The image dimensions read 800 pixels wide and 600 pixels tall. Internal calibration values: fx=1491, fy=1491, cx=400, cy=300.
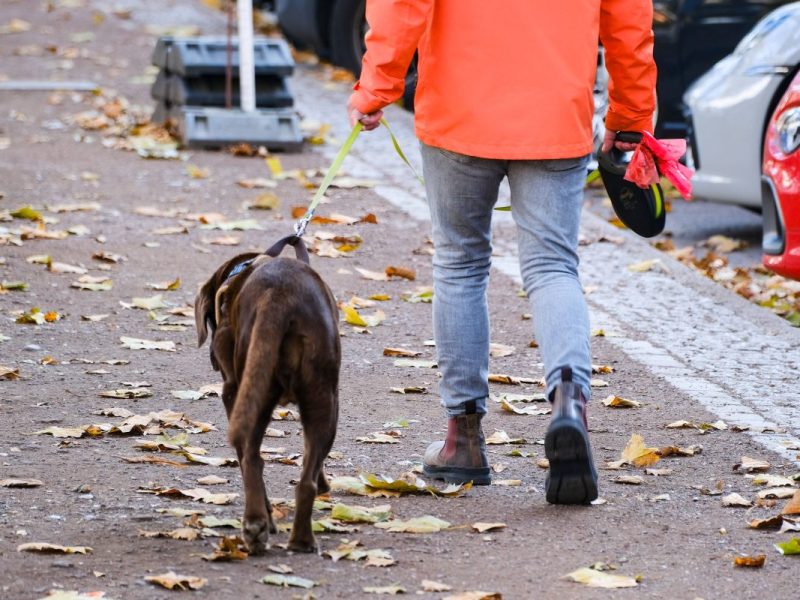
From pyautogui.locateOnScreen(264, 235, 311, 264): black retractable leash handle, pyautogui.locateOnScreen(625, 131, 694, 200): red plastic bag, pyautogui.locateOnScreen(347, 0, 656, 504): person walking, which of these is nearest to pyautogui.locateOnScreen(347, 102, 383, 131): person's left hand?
pyautogui.locateOnScreen(347, 0, 656, 504): person walking

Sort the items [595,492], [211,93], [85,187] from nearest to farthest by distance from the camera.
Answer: [595,492]
[85,187]
[211,93]

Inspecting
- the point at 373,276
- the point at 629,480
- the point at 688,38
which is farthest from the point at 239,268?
the point at 688,38

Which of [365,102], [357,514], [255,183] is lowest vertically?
[255,183]

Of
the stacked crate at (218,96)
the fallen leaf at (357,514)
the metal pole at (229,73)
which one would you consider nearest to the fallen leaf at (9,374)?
the fallen leaf at (357,514)

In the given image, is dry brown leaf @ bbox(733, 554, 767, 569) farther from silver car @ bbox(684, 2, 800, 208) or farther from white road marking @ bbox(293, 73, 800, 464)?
silver car @ bbox(684, 2, 800, 208)

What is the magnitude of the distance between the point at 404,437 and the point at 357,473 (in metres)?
0.49

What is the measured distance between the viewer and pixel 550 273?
14.6 ft

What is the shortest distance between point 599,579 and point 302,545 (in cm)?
77

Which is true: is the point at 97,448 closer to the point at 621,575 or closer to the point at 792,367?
the point at 621,575

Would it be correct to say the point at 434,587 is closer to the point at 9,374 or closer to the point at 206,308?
the point at 206,308

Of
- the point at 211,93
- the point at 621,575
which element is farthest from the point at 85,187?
the point at 621,575

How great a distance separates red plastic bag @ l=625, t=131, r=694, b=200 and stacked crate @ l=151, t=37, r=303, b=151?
21.3ft

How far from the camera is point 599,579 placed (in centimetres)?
375

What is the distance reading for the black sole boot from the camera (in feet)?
13.8
